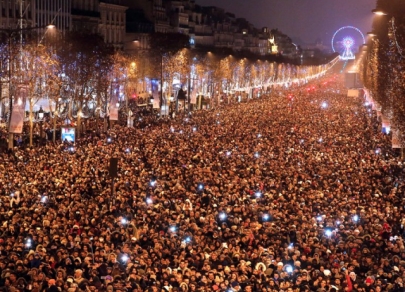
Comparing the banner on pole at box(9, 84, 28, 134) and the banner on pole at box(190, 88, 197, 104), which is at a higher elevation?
the banner on pole at box(9, 84, 28, 134)

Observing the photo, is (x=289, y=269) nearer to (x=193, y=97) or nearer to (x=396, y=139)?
(x=396, y=139)

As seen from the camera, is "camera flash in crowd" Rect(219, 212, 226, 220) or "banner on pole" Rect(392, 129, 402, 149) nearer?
"camera flash in crowd" Rect(219, 212, 226, 220)

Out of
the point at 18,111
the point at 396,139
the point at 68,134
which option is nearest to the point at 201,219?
the point at 18,111

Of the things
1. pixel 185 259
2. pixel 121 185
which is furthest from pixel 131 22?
pixel 185 259

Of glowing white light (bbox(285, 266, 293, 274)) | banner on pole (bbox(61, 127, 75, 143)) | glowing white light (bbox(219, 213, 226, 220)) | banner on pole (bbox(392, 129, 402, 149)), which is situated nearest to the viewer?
glowing white light (bbox(285, 266, 293, 274))

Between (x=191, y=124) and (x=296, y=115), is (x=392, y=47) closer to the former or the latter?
(x=191, y=124)

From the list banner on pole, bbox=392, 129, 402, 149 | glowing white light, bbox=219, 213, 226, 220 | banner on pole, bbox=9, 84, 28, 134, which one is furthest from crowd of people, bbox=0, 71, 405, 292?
banner on pole, bbox=9, 84, 28, 134

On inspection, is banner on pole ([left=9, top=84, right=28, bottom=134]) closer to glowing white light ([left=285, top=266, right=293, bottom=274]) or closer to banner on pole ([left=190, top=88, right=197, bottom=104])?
glowing white light ([left=285, top=266, right=293, bottom=274])
